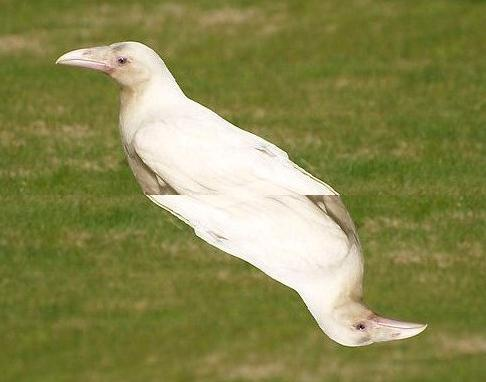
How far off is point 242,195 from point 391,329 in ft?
3.96

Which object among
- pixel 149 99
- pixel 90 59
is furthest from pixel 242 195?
pixel 90 59

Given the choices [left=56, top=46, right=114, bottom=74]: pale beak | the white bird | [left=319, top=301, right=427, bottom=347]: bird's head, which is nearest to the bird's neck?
the white bird

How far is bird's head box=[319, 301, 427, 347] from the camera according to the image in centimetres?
552

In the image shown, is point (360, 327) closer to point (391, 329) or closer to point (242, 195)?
point (391, 329)

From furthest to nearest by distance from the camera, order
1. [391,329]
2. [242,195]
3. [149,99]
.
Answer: [149,99] → [242,195] → [391,329]

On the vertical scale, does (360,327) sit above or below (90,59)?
below

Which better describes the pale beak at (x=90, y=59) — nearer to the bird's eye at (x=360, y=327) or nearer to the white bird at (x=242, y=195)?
the white bird at (x=242, y=195)

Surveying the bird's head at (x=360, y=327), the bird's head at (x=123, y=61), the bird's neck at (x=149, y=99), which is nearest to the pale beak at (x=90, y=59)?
the bird's head at (x=123, y=61)

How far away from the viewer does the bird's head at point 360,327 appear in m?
5.52

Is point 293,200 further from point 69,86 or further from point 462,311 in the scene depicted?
point 69,86

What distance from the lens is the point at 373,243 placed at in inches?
390

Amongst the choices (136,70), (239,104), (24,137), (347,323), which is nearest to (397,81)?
(239,104)

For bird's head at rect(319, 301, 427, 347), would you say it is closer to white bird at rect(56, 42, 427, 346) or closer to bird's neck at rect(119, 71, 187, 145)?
white bird at rect(56, 42, 427, 346)

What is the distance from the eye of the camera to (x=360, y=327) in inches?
220
